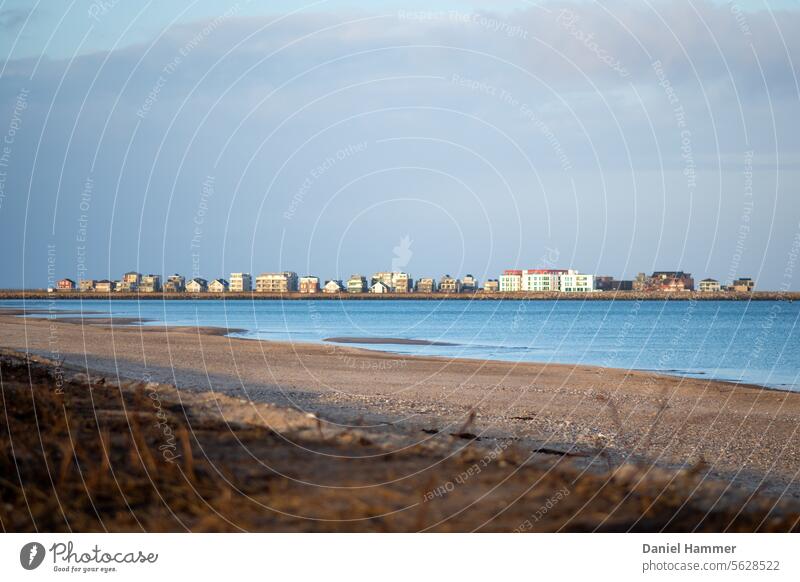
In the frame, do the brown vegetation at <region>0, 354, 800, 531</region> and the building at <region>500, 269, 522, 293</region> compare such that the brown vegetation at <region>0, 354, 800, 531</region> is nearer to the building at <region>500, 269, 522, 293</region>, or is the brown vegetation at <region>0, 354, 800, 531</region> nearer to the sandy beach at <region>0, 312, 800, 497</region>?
the sandy beach at <region>0, 312, 800, 497</region>

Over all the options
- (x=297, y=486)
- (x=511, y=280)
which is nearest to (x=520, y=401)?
(x=297, y=486)

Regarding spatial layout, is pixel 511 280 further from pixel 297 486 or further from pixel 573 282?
pixel 297 486

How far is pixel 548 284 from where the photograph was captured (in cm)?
14188
